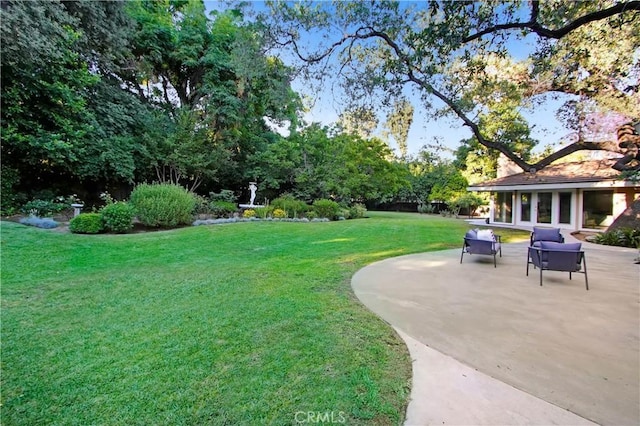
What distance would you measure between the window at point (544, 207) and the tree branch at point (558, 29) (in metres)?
13.3

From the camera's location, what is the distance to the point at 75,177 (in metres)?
13.5

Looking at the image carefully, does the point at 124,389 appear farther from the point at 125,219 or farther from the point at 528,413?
the point at 125,219

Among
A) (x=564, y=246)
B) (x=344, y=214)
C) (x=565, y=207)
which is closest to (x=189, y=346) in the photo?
(x=564, y=246)

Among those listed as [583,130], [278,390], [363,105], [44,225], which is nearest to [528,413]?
[278,390]

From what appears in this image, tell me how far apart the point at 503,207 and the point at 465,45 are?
1526 centimetres

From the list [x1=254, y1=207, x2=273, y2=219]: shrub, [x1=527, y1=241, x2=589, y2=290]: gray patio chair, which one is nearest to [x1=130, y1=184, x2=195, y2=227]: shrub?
[x1=254, y1=207, x2=273, y2=219]: shrub

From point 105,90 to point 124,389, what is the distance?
616 inches

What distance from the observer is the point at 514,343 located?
288 cm

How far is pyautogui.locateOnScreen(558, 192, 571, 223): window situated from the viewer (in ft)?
47.2

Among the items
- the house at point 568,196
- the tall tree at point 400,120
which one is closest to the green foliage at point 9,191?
the tall tree at point 400,120

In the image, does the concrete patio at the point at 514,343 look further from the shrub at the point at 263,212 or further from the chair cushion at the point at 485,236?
the shrub at the point at 263,212

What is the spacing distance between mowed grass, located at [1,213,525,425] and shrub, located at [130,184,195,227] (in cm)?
410

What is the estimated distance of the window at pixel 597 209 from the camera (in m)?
13.3

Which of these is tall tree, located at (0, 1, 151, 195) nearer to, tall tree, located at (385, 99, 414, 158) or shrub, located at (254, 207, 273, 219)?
shrub, located at (254, 207, 273, 219)
